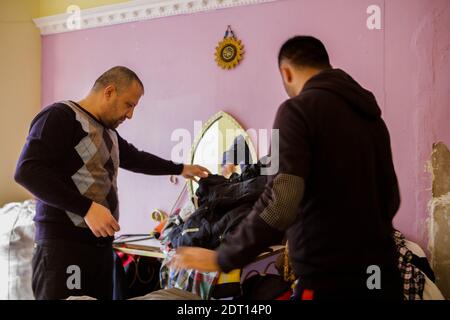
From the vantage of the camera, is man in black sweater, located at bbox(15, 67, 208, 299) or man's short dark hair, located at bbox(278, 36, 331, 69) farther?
man in black sweater, located at bbox(15, 67, 208, 299)

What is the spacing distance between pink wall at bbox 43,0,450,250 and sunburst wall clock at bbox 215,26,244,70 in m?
0.04

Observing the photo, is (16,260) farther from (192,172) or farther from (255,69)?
(255,69)

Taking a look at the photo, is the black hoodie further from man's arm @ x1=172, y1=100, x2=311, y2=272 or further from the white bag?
the white bag

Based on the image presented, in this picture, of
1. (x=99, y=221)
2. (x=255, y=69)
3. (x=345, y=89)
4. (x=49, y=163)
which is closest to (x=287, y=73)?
(x=345, y=89)

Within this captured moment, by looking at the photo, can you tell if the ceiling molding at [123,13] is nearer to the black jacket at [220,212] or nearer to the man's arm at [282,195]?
the black jacket at [220,212]

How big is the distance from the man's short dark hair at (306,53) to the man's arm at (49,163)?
2.74 ft

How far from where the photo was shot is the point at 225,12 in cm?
256

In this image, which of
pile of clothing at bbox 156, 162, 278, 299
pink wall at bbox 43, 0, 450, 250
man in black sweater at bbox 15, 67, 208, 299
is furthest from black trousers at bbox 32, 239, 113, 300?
pink wall at bbox 43, 0, 450, 250

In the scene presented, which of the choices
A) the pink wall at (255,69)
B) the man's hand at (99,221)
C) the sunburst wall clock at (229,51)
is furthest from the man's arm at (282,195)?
the sunburst wall clock at (229,51)

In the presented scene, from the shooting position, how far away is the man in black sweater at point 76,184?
153 cm

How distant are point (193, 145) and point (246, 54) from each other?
0.62m

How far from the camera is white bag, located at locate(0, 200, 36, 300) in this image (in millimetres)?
2469

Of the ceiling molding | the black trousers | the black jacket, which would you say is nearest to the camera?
the black trousers
